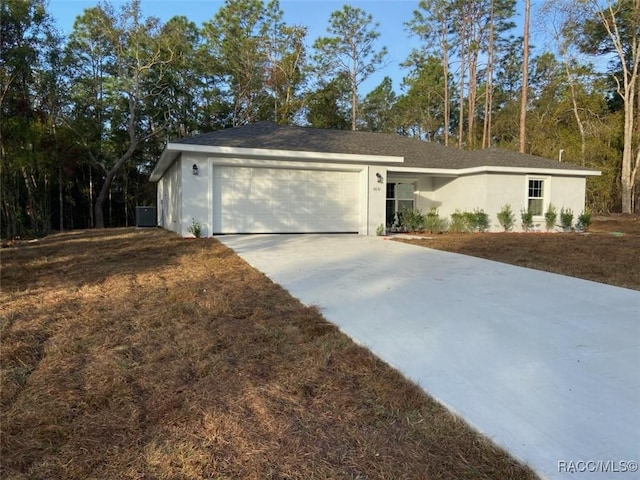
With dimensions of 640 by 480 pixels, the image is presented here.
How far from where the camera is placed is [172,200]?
1498 centimetres

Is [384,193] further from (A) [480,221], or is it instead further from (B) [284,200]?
(A) [480,221]

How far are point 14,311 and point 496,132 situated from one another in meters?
32.1

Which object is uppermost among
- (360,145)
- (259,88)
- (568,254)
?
(259,88)

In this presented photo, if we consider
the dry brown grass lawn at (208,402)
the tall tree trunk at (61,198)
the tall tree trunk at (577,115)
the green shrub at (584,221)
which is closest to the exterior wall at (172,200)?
the tall tree trunk at (61,198)

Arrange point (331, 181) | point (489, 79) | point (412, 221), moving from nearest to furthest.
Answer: point (331, 181), point (412, 221), point (489, 79)

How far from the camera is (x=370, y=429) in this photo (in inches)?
89.1

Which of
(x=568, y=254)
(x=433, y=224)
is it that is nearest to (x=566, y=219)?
(x=433, y=224)

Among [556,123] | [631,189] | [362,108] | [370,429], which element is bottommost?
[370,429]

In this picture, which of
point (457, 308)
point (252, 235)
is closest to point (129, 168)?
point (252, 235)

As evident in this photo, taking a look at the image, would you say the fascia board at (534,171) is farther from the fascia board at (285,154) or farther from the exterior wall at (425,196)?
the fascia board at (285,154)

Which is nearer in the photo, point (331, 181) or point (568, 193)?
point (331, 181)

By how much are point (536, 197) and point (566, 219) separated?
1.23 meters

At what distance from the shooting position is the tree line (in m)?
20.3

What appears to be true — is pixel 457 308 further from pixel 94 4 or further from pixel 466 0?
pixel 466 0
